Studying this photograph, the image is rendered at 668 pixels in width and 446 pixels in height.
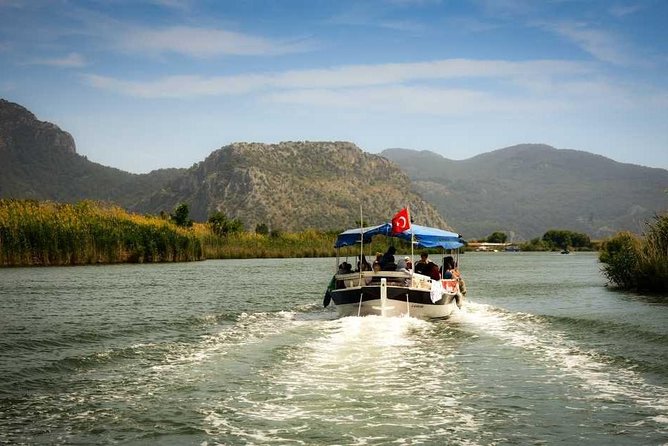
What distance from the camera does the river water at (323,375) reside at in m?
9.25

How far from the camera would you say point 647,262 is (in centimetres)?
3069

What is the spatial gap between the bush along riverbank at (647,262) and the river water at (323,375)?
15.4ft

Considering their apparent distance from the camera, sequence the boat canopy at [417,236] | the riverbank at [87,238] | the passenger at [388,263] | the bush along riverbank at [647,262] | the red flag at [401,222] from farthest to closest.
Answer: the riverbank at [87,238], the bush along riverbank at [647,262], the boat canopy at [417,236], the passenger at [388,263], the red flag at [401,222]

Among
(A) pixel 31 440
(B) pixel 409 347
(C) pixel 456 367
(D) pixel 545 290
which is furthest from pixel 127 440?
(D) pixel 545 290

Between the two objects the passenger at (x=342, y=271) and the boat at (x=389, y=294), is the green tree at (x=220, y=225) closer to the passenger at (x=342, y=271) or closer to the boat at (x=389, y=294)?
the passenger at (x=342, y=271)

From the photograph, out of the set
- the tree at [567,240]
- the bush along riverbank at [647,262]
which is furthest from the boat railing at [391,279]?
the tree at [567,240]

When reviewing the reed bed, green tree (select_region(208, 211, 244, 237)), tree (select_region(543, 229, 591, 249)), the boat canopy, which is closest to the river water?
the boat canopy

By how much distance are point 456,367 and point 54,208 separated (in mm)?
46493

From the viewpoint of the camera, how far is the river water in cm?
925

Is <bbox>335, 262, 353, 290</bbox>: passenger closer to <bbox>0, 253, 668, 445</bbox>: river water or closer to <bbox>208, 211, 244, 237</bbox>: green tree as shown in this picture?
<bbox>0, 253, 668, 445</bbox>: river water

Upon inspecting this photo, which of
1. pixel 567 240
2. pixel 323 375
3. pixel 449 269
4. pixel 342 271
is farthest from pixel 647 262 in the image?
pixel 567 240

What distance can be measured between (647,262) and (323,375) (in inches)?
890

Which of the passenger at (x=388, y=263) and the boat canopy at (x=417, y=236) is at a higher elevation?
the boat canopy at (x=417, y=236)

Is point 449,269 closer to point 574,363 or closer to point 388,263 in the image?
point 388,263
